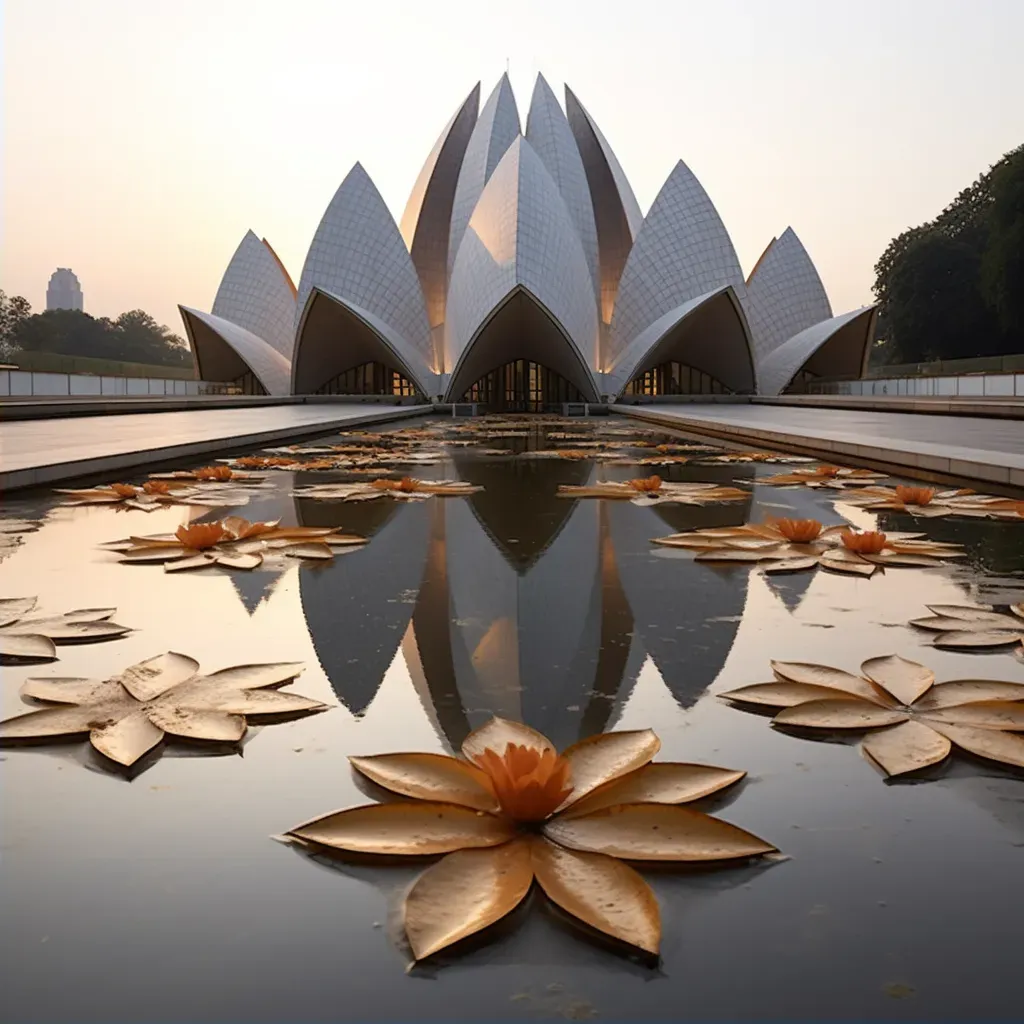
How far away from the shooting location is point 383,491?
4.32 metres

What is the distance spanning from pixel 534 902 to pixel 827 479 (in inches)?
165

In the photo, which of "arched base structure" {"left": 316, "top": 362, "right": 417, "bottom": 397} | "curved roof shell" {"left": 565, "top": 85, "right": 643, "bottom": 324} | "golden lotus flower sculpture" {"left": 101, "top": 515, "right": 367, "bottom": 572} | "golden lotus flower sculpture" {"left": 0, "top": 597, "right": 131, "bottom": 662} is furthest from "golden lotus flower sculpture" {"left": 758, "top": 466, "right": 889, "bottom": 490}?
"curved roof shell" {"left": 565, "top": 85, "right": 643, "bottom": 324}

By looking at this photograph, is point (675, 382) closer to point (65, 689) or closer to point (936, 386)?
point (936, 386)

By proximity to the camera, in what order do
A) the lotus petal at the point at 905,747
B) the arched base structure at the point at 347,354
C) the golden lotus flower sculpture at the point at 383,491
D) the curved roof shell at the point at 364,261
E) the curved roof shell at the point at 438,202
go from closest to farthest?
the lotus petal at the point at 905,747, the golden lotus flower sculpture at the point at 383,491, the arched base structure at the point at 347,354, the curved roof shell at the point at 364,261, the curved roof shell at the point at 438,202

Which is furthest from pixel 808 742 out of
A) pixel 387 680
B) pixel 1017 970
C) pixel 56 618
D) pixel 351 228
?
pixel 351 228

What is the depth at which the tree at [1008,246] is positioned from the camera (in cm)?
2925

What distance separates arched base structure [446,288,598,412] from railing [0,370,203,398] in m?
8.50

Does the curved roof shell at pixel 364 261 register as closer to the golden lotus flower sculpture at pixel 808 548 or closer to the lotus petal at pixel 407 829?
the golden lotus flower sculpture at pixel 808 548

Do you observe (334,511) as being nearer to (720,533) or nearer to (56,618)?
(720,533)

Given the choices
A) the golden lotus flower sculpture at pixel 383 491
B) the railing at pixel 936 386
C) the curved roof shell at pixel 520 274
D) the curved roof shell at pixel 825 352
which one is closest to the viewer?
the golden lotus flower sculpture at pixel 383 491

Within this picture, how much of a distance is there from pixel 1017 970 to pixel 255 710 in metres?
0.91

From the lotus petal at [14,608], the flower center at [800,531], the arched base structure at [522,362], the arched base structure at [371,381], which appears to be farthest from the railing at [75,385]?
the flower center at [800,531]

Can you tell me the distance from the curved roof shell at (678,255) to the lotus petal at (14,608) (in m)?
28.5

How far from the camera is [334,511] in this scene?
143 inches
